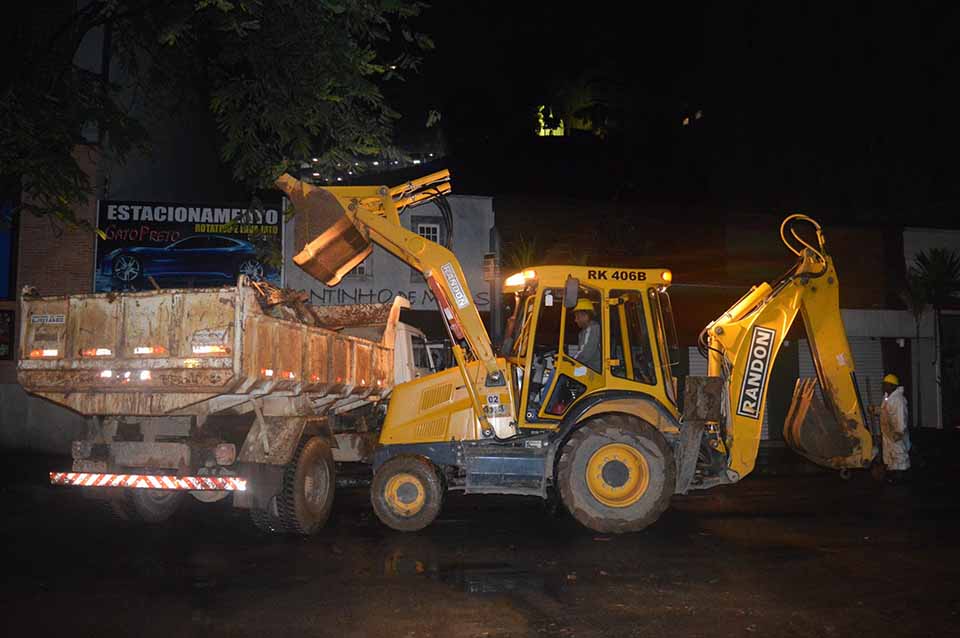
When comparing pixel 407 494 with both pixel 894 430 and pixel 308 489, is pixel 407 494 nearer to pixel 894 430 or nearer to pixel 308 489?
pixel 308 489

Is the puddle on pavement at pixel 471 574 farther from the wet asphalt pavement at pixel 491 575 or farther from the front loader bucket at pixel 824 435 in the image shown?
the front loader bucket at pixel 824 435

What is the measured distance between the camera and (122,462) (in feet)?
26.0

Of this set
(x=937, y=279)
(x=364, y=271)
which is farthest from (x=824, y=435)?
(x=937, y=279)

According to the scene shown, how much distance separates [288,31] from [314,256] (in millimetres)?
2706

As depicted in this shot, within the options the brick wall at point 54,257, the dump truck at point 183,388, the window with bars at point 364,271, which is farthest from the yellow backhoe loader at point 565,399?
the brick wall at point 54,257

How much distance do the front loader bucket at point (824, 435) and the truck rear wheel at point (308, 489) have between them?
19.5ft

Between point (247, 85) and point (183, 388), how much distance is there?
4.28m

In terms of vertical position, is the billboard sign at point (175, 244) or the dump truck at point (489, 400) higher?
the billboard sign at point (175, 244)

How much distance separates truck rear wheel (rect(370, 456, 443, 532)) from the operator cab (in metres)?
1.28

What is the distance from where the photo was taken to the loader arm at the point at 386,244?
8.78 m

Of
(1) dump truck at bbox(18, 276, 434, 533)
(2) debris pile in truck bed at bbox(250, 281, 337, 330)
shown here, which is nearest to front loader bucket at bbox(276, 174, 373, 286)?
(2) debris pile in truck bed at bbox(250, 281, 337, 330)

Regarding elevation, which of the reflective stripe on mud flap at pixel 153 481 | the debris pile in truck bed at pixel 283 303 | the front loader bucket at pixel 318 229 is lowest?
the reflective stripe on mud flap at pixel 153 481

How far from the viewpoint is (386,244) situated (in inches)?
368

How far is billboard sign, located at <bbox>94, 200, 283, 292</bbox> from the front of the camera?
18.6 meters
